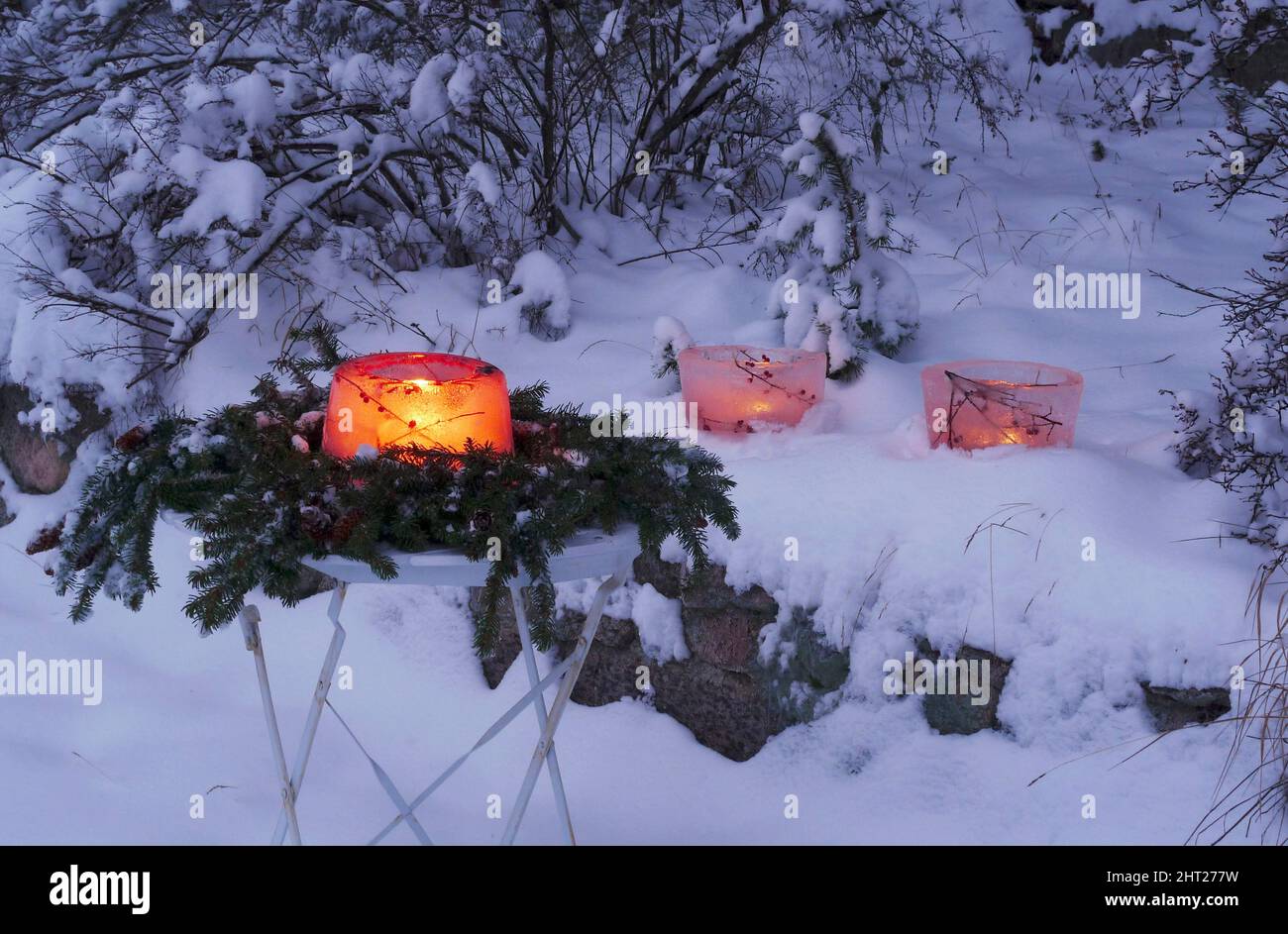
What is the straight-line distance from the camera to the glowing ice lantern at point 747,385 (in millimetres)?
3115

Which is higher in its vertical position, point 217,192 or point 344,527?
point 217,192

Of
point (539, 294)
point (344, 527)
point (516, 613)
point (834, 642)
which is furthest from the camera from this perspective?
point (539, 294)

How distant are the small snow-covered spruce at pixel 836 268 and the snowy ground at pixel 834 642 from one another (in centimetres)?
13

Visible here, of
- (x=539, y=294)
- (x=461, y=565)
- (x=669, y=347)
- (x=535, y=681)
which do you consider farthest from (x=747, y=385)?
(x=461, y=565)

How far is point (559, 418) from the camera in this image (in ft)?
7.25

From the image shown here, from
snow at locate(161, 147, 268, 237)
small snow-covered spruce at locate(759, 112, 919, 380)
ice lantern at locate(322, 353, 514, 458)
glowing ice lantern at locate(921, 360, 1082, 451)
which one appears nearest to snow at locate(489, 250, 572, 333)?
small snow-covered spruce at locate(759, 112, 919, 380)

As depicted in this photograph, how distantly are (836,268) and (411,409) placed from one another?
5.78 ft

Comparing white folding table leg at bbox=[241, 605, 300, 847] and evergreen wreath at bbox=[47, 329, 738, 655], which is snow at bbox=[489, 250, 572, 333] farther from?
white folding table leg at bbox=[241, 605, 300, 847]

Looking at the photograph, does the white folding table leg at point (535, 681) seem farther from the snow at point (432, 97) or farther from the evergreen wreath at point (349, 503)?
the snow at point (432, 97)

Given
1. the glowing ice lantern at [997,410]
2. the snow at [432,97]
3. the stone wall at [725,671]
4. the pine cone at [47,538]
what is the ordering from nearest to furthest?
1. the pine cone at [47,538]
2. the stone wall at [725,671]
3. the glowing ice lantern at [997,410]
4. the snow at [432,97]

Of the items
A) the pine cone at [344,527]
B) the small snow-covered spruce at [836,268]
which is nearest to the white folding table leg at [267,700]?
the pine cone at [344,527]

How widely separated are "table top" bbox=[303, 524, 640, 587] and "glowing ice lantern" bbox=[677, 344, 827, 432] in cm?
126

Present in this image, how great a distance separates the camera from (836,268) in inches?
133

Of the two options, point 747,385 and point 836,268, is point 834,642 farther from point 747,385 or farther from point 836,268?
point 836,268
